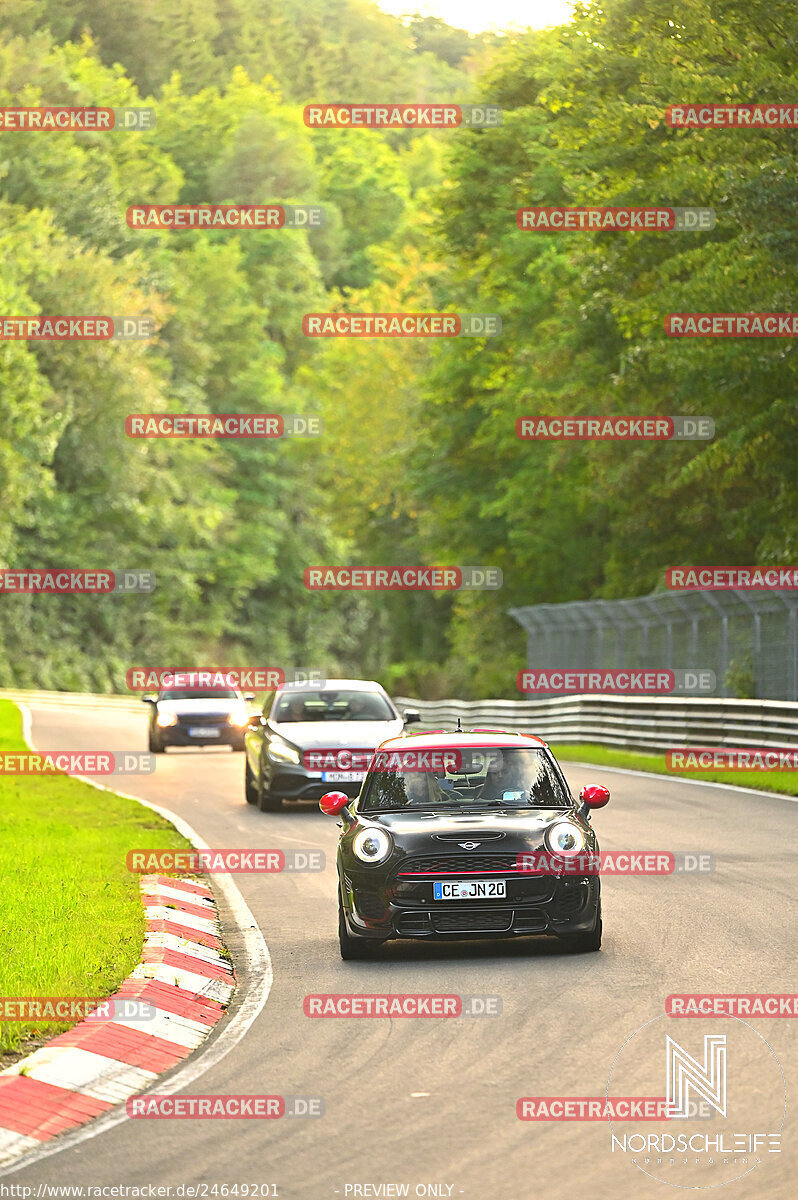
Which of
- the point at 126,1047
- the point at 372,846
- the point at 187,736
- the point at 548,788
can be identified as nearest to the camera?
the point at 126,1047

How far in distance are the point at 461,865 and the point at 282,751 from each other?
1067 centimetres

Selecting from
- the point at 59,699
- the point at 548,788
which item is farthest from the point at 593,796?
the point at 59,699

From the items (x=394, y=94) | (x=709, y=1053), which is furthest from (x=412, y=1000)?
(x=394, y=94)

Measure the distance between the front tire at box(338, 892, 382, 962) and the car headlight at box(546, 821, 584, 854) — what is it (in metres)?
1.19

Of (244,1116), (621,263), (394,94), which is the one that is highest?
(394,94)

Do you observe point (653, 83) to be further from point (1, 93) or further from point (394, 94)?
point (394, 94)

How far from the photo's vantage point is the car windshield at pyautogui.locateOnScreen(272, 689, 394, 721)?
22594mm

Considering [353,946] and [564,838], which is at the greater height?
[564,838]

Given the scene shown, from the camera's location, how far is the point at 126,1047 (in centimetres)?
845

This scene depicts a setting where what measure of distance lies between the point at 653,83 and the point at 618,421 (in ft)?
31.5

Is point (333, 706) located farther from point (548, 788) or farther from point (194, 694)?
point (194, 694)

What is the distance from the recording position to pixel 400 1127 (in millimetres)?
6883

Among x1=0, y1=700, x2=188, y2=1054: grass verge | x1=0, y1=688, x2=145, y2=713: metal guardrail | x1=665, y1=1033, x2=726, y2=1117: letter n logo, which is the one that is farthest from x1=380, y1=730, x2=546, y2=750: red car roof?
x1=0, y1=688, x2=145, y2=713: metal guardrail

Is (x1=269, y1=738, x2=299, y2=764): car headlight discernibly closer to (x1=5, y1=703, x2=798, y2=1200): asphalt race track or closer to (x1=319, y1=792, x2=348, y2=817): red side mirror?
(x1=5, y1=703, x2=798, y2=1200): asphalt race track
